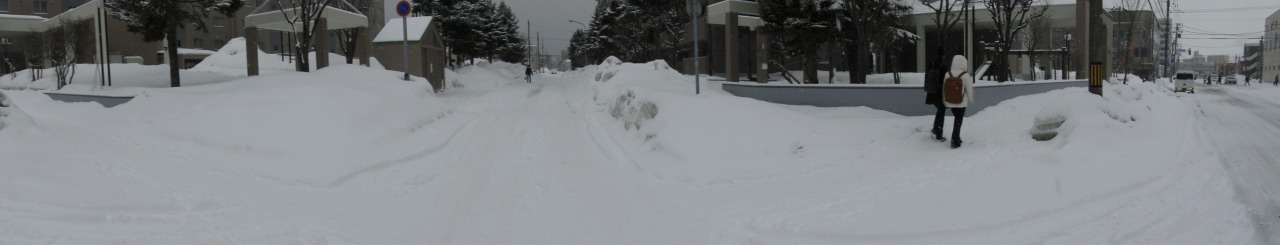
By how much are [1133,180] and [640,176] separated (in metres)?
4.59

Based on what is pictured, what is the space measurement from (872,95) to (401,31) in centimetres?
1975

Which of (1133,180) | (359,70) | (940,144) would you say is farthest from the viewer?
(359,70)

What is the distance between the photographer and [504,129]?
14195 mm

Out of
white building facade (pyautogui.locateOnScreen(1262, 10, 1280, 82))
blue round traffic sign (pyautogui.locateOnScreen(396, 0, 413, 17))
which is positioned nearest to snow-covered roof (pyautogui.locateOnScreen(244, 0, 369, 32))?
blue round traffic sign (pyautogui.locateOnScreen(396, 0, 413, 17))

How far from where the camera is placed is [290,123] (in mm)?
11273

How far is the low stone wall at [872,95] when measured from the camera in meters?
13.5

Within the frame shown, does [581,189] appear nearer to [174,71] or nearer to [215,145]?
[215,145]

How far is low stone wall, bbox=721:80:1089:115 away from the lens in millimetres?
13508

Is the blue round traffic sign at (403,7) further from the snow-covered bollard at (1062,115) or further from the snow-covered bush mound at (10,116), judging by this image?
the snow-covered bollard at (1062,115)

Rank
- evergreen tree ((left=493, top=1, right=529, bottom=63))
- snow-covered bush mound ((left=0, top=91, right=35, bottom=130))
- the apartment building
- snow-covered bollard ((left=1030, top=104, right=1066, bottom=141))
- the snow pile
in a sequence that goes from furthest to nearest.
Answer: evergreen tree ((left=493, top=1, right=529, bottom=63)) < the snow pile < the apartment building < snow-covered bollard ((left=1030, top=104, right=1066, bottom=141)) < snow-covered bush mound ((left=0, top=91, right=35, bottom=130))

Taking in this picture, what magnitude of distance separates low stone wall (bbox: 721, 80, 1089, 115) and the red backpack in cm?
402

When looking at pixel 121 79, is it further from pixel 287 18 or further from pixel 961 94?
pixel 961 94

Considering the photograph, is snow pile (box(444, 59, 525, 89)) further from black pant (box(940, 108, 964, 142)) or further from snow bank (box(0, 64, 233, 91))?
black pant (box(940, 108, 964, 142))

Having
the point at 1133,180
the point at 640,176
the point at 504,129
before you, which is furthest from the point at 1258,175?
the point at 504,129
